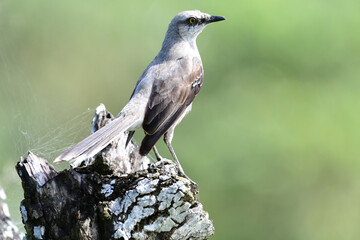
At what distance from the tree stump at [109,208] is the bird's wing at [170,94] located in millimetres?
1300

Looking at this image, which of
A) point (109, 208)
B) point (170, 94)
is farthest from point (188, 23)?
point (109, 208)

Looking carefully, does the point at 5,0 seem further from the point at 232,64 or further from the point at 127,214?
the point at 127,214

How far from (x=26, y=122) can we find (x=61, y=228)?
158 centimetres

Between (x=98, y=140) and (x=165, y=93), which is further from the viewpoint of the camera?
(x=165, y=93)

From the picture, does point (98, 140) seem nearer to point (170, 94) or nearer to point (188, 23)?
point (170, 94)

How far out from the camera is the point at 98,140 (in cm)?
509

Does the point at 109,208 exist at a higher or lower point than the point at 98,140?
lower

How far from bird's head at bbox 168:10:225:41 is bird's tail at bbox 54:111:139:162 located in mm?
1497

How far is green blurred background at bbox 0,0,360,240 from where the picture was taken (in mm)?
8672

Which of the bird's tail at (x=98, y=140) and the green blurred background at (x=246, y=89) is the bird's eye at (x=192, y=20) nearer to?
the bird's tail at (x=98, y=140)

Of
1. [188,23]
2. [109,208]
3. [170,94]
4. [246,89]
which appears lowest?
[109,208]

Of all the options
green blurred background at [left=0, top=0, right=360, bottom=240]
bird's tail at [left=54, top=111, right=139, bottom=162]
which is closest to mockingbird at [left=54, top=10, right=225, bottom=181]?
bird's tail at [left=54, top=111, right=139, bottom=162]

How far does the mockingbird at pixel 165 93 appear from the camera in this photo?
216 inches

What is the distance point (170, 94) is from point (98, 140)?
1359mm
